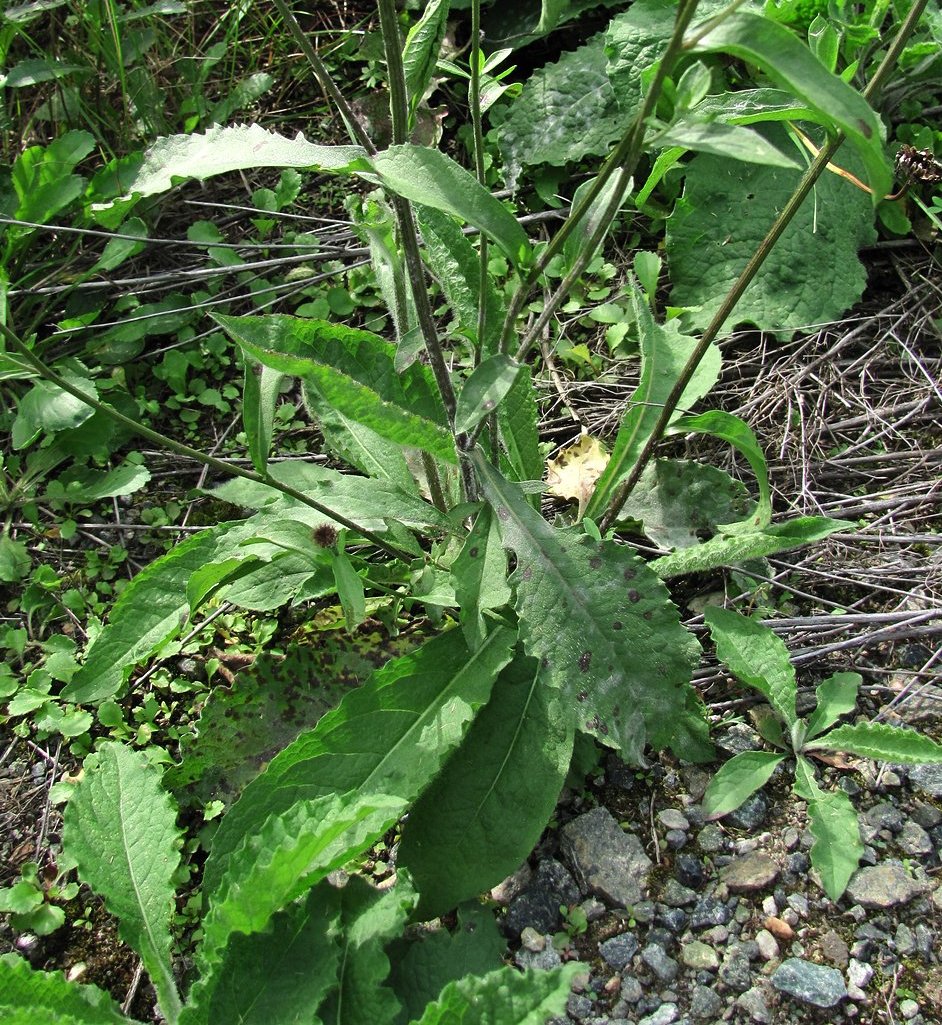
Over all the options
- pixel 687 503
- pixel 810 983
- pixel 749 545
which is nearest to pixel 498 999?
pixel 810 983

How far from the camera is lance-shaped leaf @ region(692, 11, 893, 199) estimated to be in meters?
1.15

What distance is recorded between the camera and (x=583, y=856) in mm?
2059

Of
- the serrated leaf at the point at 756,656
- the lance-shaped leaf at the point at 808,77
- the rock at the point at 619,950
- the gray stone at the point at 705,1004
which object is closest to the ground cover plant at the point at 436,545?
the lance-shaped leaf at the point at 808,77

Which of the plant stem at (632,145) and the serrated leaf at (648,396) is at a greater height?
the plant stem at (632,145)

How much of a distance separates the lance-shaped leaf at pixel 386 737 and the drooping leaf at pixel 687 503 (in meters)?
0.56

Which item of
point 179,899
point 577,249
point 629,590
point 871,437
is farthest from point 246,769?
point 871,437

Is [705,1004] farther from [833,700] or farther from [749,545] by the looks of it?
[749,545]

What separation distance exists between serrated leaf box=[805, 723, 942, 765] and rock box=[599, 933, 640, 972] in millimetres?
548

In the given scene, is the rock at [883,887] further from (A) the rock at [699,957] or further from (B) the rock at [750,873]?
(A) the rock at [699,957]

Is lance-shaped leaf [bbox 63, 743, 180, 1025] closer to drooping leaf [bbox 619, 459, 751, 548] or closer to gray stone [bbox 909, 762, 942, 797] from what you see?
drooping leaf [bbox 619, 459, 751, 548]

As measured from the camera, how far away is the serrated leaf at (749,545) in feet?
6.84

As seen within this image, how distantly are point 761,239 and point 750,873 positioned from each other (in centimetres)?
179

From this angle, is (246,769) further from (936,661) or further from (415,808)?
(936,661)

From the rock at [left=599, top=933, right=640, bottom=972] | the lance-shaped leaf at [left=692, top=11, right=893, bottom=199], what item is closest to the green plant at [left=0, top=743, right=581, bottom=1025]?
the rock at [left=599, top=933, right=640, bottom=972]
